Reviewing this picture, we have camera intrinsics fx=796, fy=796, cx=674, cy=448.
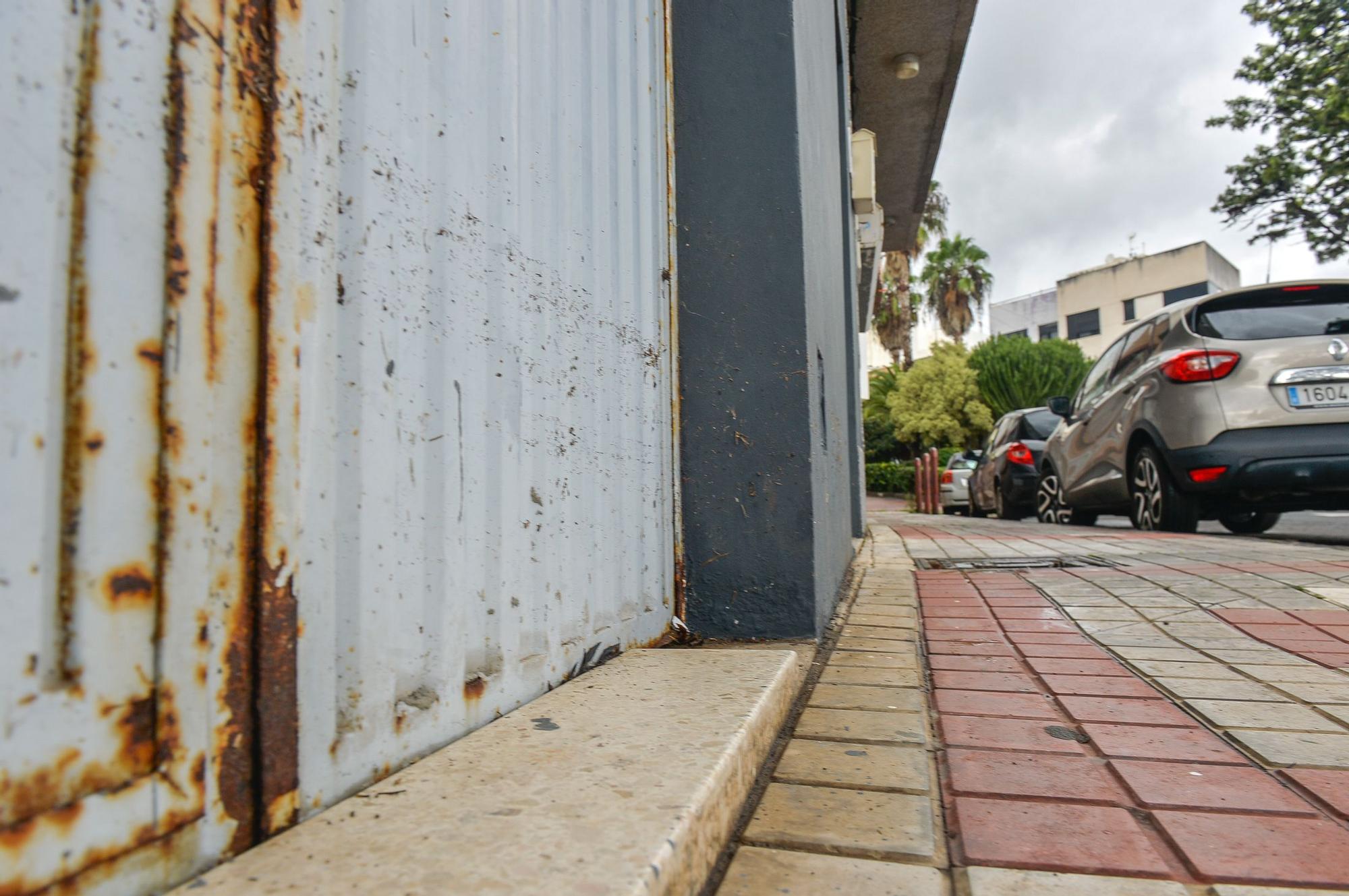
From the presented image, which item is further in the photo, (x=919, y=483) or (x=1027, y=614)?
(x=919, y=483)

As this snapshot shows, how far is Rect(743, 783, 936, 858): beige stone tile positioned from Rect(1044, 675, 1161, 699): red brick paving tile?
85cm

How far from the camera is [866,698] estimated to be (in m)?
1.83

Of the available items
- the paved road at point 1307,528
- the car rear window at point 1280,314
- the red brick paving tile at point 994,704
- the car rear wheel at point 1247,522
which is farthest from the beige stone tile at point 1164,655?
the car rear wheel at point 1247,522

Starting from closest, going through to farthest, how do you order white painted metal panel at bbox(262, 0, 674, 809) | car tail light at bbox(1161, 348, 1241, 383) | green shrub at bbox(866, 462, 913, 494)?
1. white painted metal panel at bbox(262, 0, 674, 809)
2. car tail light at bbox(1161, 348, 1241, 383)
3. green shrub at bbox(866, 462, 913, 494)

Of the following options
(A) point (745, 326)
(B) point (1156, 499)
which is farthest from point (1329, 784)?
(B) point (1156, 499)

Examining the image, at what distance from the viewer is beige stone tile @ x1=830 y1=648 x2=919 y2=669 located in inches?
83.0

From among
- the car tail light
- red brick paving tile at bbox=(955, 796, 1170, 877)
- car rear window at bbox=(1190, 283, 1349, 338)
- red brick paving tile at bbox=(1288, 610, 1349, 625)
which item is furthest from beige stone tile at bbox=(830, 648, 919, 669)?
car rear window at bbox=(1190, 283, 1349, 338)

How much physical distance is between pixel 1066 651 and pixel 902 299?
3410 centimetres

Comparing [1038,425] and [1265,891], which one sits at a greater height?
[1038,425]

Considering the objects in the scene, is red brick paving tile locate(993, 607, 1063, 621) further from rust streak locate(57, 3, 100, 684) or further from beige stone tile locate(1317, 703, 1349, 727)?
rust streak locate(57, 3, 100, 684)

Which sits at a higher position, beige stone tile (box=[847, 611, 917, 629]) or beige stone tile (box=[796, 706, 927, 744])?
beige stone tile (box=[847, 611, 917, 629])

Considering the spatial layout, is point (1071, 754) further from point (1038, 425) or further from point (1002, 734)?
point (1038, 425)

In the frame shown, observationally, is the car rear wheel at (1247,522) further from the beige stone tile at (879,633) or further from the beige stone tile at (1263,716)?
the beige stone tile at (1263,716)

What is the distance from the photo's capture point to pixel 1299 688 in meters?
1.89
